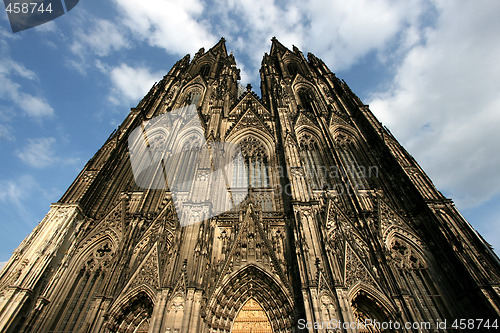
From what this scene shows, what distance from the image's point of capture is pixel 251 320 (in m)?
10.2

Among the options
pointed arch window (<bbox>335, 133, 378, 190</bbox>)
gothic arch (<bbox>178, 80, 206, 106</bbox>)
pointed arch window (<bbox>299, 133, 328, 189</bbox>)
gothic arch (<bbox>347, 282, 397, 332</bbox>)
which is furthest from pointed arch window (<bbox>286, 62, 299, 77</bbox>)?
gothic arch (<bbox>347, 282, 397, 332</bbox>)

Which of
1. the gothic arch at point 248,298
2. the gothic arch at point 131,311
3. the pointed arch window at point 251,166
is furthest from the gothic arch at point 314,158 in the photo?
the gothic arch at point 131,311

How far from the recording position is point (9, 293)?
330 inches

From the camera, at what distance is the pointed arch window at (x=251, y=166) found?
15.3 metres

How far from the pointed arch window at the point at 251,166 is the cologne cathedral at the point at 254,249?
4.0 inches

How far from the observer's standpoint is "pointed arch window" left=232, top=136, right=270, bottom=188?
1530 centimetres

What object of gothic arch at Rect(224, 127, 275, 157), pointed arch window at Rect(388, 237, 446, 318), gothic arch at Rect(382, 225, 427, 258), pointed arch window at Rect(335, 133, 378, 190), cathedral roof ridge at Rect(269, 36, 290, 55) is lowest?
pointed arch window at Rect(388, 237, 446, 318)

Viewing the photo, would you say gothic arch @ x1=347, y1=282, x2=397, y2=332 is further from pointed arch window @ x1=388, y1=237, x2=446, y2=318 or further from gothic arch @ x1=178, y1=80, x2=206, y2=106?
gothic arch @ x1=178, y1=80, x2=206, y2=106

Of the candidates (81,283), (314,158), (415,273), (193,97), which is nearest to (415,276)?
(415,273)

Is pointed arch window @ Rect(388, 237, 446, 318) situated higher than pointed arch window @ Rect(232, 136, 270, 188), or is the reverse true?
pointed arch window @ Rect(232, 136, 270, 188)

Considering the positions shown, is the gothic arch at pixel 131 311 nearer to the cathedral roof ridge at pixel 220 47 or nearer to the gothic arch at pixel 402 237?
the gothic arch at pixel 402 237

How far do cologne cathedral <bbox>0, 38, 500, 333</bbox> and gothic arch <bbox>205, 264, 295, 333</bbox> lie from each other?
0.05 metres

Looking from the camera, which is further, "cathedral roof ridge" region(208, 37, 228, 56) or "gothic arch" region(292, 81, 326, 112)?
"cathedral roof ridge" region(208, 37, 228, 56)

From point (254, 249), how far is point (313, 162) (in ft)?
23.7
